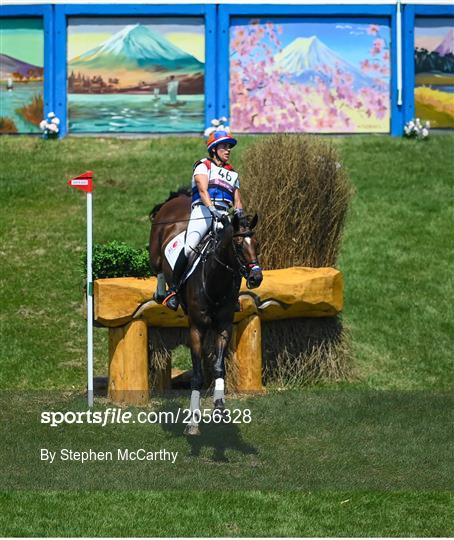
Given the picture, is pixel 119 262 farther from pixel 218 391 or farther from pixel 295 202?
pixel 218 391

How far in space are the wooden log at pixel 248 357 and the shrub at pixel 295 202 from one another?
144 cm

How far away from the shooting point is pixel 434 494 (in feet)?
36.4

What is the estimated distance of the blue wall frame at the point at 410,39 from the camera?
2739 cm

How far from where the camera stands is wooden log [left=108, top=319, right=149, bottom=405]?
1502 cm

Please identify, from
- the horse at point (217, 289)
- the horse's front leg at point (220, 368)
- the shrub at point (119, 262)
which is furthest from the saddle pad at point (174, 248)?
the shrub at point (119, 262)

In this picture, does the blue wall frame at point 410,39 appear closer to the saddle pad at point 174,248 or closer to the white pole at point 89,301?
the white pole at point 89,301

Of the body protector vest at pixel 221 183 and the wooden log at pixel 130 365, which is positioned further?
the wooden log at pixel 130 365

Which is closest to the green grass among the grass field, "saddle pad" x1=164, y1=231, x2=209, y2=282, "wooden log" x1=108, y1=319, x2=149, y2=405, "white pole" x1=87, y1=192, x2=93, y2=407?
the grass field

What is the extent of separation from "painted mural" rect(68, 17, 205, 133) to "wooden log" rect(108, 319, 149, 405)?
42.0 feet

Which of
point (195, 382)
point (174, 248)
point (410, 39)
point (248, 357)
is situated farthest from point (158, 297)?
point (410, 39)

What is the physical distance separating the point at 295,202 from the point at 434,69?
1220cm

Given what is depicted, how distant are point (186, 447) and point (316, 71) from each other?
1598 cm

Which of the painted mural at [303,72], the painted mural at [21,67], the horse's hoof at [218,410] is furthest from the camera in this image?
the painted mural at [21,67]

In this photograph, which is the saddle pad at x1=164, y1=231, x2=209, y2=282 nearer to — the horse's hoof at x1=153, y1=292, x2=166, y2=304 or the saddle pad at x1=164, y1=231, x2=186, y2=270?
the saddle pad at x1=164, y1=231, x2=186, y2=270
